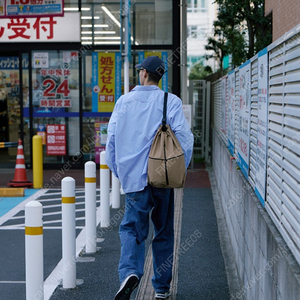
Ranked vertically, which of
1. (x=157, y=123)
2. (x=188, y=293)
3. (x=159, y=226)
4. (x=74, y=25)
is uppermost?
(x=74, y=25)

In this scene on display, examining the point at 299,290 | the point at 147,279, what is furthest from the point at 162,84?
the point at 299,290

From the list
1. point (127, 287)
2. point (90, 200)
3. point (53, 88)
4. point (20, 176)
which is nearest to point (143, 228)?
point (127, 287)

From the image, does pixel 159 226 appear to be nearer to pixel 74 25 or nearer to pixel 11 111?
pixel 74 25

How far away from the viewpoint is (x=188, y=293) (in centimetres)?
501

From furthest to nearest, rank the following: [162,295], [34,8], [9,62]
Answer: [9,62], [34,8], [162,295]

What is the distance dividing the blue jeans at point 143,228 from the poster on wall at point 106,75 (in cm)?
910

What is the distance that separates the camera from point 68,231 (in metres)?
5.11

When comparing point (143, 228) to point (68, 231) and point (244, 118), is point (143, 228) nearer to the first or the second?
point (68, 231)

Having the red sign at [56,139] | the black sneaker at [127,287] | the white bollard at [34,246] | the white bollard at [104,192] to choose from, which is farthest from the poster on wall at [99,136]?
the white bollard at [34,246]

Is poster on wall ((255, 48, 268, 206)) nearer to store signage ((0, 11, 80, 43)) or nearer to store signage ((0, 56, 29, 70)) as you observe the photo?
store signage ((0, 11, 80, 43))

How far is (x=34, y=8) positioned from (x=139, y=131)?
8.88 meters

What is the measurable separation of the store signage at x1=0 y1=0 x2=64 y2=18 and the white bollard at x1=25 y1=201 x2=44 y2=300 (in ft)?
30.2

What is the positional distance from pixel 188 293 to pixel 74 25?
31.5 feet

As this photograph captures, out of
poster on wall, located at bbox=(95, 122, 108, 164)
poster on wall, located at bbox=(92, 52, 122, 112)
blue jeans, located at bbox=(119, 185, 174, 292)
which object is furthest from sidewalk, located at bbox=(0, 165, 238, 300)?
poster on wall, located at bbox=(92, 52, 122, 112)
